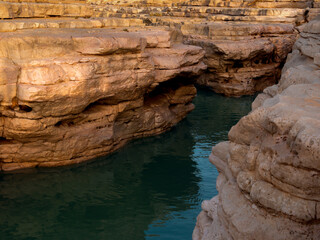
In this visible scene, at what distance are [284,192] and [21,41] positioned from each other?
820 centimetres

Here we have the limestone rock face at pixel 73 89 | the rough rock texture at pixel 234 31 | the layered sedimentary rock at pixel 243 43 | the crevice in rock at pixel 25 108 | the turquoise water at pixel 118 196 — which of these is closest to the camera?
the turquoise water at pixel 118 196

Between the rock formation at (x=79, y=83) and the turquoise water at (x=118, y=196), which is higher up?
the rock formation at (x=79, y=83)

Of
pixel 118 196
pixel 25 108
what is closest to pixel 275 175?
pixel 118 196

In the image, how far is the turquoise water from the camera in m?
9.30

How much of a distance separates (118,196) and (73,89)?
10.3 ft

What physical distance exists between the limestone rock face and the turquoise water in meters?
0.61

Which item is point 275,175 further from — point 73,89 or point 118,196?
point 73,89

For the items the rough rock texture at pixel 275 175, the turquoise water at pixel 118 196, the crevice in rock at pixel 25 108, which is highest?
the rough rock texture at pixel 275 175

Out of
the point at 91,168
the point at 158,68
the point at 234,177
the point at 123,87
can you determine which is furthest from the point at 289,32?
the point at 234,177

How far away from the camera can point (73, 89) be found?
35.1 ft

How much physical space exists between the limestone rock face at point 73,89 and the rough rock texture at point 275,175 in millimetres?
5737

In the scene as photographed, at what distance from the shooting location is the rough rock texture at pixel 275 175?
475 centimetres

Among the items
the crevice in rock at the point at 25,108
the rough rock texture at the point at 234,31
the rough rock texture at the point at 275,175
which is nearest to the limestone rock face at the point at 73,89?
the crevice in rock at the point at 25,108

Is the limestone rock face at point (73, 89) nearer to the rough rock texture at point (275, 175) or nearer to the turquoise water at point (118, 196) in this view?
the turquoise water at point (118, 196)
